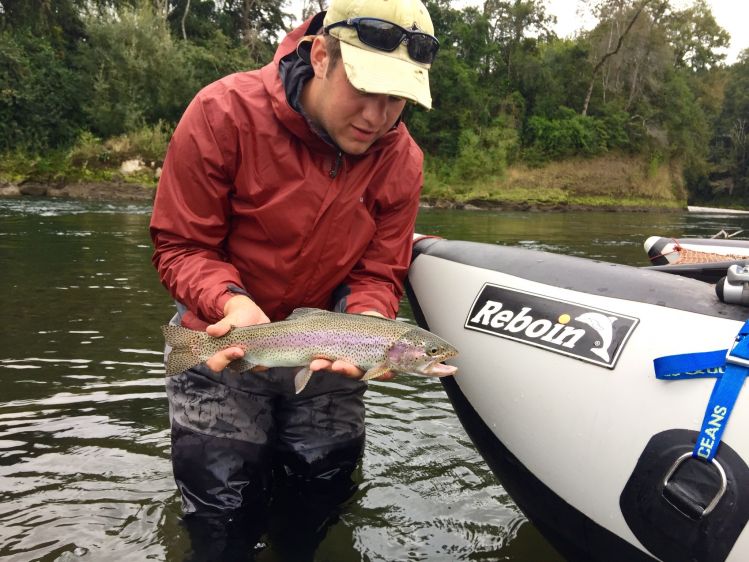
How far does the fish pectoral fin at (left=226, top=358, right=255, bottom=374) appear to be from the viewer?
2.55m

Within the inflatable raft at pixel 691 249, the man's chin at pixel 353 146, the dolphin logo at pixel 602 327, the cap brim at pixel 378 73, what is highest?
the cap brim at pixel 378 73

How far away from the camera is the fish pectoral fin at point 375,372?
254 centimetres

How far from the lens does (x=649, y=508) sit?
2.29 m

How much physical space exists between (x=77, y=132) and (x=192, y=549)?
34.8 meters

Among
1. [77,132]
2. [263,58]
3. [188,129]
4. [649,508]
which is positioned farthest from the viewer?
[263,58]

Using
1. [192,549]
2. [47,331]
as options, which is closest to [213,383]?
[192,549]

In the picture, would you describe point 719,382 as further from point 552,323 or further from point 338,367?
point 338,367

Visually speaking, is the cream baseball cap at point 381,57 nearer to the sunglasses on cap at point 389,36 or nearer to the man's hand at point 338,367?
the sunglasses on cap at point 389,36

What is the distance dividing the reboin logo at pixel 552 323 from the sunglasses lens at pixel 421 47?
1.11m

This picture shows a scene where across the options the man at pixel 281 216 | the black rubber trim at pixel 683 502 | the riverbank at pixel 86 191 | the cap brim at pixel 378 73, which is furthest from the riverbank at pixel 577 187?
the black rubber trim at pixel 683 502

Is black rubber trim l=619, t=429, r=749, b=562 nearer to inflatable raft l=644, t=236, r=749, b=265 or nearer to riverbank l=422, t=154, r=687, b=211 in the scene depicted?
inflatable raft l=644, t=236, r=749, b=265

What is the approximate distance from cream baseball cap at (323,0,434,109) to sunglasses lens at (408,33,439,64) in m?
0.02

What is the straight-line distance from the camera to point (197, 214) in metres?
2.69

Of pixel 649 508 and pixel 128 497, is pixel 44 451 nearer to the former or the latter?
pixel 128 497
